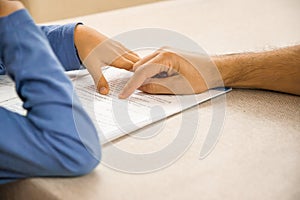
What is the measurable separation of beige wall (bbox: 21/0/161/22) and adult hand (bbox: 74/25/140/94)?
1.14 meters

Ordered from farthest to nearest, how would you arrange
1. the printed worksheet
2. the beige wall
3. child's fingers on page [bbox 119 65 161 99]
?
the beige wall, child's fingers on page [bbox 119 65 161 99], the printed worksheet

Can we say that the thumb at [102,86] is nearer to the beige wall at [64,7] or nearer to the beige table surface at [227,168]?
the beige table surface at [227,168]

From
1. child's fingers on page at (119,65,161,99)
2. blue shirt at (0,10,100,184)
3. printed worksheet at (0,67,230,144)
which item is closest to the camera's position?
blue shirt at (0,10,100,184)

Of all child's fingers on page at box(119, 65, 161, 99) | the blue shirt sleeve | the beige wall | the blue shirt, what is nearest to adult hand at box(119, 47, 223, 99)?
child's fingers on page at box(119, 65, 161, 99)

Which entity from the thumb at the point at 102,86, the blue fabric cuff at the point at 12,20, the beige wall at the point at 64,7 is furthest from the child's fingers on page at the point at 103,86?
the beige wall at the point at 64,7

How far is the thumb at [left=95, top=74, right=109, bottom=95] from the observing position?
0.77 m

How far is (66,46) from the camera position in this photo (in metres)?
0.85

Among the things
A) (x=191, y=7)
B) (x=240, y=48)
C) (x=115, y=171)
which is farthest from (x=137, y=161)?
(x=191, y=7)

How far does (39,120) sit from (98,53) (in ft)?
1.13

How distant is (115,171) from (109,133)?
0.27 feet

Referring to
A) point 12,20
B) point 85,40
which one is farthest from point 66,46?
point 12,20

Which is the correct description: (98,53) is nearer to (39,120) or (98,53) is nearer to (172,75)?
(172,75)

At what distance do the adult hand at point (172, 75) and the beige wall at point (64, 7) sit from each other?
4.04 ft

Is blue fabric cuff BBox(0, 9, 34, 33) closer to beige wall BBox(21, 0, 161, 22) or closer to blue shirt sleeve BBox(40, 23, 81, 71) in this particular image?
blue shirt sleeve BBox(40, 23, 81, 71)
